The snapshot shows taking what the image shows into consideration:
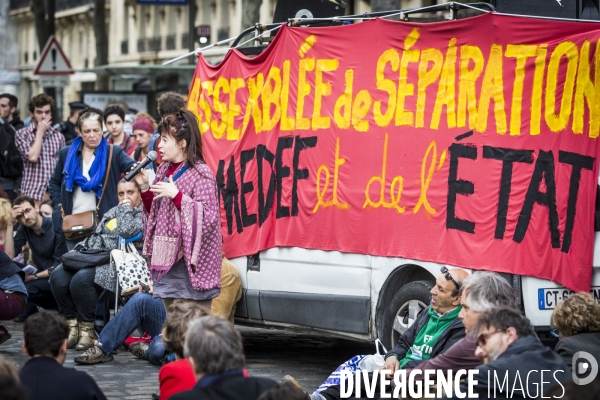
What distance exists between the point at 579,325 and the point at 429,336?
4.06ft

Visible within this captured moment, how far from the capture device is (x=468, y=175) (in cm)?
894

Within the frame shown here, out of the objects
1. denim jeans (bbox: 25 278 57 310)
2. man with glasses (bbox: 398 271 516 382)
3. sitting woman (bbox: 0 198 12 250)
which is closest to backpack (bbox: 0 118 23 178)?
sitting woman (bbox: 0 198 12 250)

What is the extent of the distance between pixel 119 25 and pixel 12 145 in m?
41.4

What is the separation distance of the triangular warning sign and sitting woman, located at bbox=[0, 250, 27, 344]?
1111 cm

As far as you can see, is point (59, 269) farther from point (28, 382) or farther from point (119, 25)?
point (119, 25)

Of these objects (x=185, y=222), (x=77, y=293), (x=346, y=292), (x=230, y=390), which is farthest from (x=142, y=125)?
(x=230, y=390)

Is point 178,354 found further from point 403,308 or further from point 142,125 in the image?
point 142,125

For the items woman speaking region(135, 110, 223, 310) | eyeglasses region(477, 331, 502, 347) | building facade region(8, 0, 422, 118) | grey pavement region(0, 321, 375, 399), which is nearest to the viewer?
eyeglasses region(477, 331, 502, 347)

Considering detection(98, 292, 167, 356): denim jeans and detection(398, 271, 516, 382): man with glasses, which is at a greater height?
detection(398, 271, 516, 382): man with glasses

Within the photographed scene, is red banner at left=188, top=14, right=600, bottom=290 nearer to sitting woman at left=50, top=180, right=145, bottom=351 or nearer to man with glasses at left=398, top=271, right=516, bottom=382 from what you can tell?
sitting woman at left=50, top=180, right=145, bottom=351

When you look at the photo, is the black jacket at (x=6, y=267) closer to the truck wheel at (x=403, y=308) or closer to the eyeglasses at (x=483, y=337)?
the truck wheel at (x=403, y=308)

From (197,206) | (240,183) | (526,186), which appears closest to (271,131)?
(240,183)

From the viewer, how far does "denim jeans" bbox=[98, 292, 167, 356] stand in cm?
1060

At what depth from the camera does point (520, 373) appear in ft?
20.2
